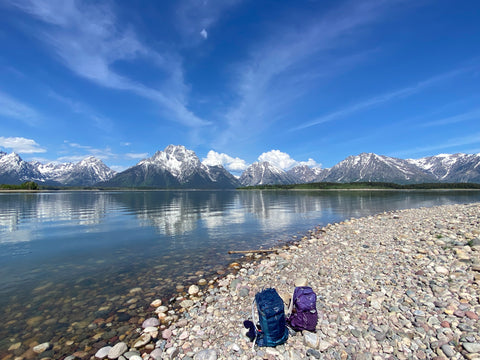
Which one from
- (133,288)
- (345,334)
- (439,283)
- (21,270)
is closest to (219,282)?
(133,288)

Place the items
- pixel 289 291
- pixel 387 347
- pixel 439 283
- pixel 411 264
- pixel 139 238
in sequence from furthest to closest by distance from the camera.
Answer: pixel 139 238 → pixel 411 264 → pixel 289 291 → pixel 439 283 → pixel 387 347

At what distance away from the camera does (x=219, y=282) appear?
16750mm

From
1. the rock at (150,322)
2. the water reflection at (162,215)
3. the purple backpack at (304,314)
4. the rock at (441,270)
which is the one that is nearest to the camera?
the purple backpack at (304,314)

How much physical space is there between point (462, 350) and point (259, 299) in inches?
282

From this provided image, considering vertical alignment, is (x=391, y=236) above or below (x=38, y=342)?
above

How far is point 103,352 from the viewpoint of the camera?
32.7 ft

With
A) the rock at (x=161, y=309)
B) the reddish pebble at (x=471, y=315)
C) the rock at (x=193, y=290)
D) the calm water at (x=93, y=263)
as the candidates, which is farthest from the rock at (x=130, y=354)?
the reddish pebble at (x=471, y=315)

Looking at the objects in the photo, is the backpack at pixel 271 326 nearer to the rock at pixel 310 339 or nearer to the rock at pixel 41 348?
the rock at pixel 310 339

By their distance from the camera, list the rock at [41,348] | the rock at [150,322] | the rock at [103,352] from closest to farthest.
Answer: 1. the rock at [103,352]
2. the rock at [41,348]
3. the rock at [150,322]

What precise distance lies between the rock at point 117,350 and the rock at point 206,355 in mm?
3534

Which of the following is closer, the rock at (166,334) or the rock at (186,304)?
the rock at (166,334)

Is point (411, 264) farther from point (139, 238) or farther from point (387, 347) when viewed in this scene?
point (139, 238)

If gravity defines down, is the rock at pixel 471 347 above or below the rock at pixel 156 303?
above

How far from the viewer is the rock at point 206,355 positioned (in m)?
8.78
